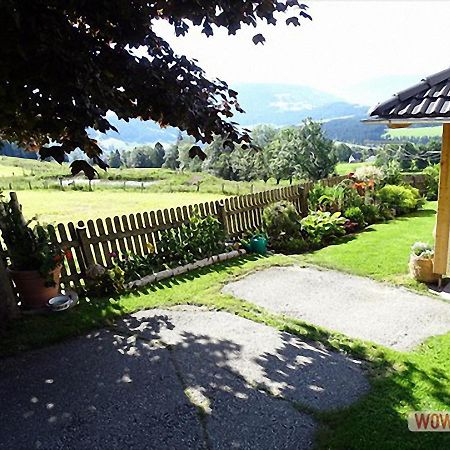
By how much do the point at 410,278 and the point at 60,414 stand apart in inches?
223

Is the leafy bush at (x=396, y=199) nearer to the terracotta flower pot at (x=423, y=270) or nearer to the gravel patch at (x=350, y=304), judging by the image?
the terracotta flower pot at (x=423, y=270)

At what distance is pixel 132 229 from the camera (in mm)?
7176

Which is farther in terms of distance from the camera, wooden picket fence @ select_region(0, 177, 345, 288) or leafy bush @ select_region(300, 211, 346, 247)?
leafy bush @ select_region(300, 211, 346, 247)

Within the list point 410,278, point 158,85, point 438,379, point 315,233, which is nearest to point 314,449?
point 438,379

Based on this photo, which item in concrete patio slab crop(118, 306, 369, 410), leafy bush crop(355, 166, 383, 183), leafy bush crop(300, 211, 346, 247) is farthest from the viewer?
leafy bush crop(355, 166, 383, 183)

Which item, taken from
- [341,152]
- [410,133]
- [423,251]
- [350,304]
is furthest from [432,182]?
[410,133]

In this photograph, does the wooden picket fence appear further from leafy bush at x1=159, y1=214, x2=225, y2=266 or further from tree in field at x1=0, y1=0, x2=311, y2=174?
tree in field at x1=0, y1=0, x2=311, y2=174

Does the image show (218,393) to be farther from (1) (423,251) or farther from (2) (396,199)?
(2) (396,199)

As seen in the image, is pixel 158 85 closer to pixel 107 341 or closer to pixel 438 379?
pixel 107 341

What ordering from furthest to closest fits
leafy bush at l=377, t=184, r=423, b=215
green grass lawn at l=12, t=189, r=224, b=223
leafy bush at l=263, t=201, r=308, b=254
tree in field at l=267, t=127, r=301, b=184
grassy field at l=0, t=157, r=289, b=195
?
tree in field at l=267, t=127, r=301, b=184
grassy field at l=0, t=157, r=289, b=195
green grass lawn at l=12, t=189, r=224, b=223
leafy bush at l=377, t=184, r=423, b=215
leafy bush at l=263, t=201, r=308, b=254

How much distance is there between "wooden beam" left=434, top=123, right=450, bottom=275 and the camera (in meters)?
5.82

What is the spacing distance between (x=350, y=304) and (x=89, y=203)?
12264 mm

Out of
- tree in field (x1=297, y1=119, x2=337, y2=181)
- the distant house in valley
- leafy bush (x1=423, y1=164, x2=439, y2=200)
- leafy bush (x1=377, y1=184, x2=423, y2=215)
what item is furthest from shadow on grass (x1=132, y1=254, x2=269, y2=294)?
the distant house in valley

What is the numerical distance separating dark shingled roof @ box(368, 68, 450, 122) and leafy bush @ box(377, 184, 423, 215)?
6542 millimetres
